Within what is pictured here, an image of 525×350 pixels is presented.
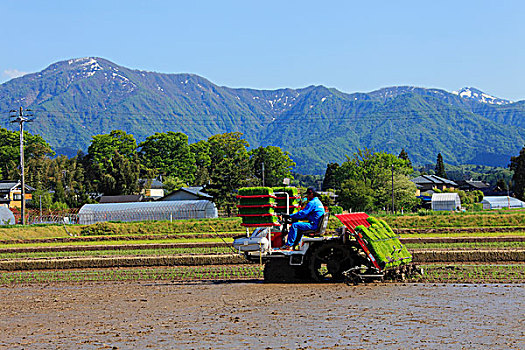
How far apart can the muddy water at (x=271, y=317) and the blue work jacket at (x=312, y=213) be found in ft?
5.59

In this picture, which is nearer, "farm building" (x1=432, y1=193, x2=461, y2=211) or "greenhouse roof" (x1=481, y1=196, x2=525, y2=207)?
"farm building" (x1=432, y1=193, x2=461, y2=211)

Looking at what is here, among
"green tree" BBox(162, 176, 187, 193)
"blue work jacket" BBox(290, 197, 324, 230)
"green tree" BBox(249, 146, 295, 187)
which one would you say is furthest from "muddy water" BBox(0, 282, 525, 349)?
"green tree" BBox(249, 146, 295, 187)

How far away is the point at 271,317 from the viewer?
12977 mm

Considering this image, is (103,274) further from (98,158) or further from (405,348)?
(98,158)

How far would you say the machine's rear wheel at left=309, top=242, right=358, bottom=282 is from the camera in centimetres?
1753

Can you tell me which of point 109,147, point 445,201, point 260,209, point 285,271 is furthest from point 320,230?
point 109,147

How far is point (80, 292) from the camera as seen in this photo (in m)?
18.4

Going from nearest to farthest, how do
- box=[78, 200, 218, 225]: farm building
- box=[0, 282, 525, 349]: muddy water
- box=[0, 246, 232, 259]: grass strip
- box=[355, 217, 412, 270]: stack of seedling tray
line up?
1. box=[0, 282, 525, 349]: muddy water
2. box=[355, 217, 412, 270]: stack of seedling tray
3. box=[0, 246, 232, 259]: grass strip
4. box=[78, 200, 218, 225]: farm building

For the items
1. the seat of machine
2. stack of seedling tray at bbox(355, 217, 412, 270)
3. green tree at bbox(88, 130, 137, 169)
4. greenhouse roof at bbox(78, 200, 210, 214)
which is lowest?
stack of seedling tray at bbox(355, 217, 412, 270)

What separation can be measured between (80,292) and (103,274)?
203 inches

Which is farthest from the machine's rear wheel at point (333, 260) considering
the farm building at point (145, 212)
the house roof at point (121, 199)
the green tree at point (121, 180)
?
the green tree at point (121, 180)

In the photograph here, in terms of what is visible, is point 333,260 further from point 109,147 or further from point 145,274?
point 109,147

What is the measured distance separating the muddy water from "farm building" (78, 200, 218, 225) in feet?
200

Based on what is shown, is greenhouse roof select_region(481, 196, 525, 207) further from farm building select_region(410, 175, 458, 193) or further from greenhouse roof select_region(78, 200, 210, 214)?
greenhouse roof select_region(78, 200, 210, 214)
